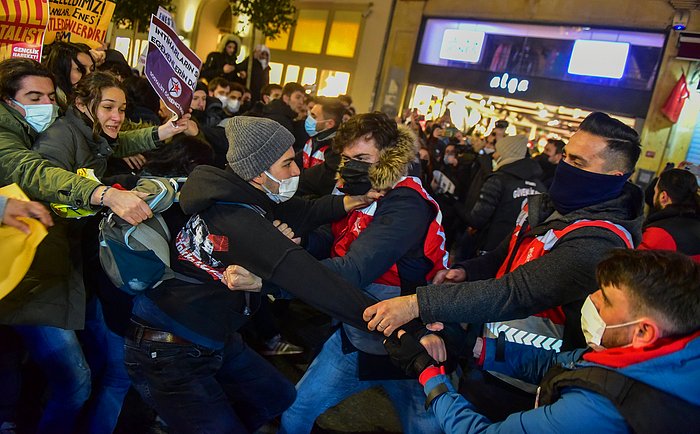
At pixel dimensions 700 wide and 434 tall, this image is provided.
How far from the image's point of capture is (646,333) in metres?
1.68

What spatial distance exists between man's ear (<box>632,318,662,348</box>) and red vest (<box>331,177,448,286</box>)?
3.96ft

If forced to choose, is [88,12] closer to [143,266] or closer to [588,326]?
[143,266]

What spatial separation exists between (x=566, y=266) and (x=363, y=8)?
16458 millimetres

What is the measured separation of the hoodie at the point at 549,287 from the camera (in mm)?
2184

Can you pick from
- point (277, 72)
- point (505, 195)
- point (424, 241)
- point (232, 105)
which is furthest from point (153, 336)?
point (277, 72)

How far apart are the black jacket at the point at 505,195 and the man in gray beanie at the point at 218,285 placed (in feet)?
11.2

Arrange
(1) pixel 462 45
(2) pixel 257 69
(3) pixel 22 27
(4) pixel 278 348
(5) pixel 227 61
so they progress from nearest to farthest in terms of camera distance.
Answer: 1. (3) pixel 22 27
2. (4) pixel 278 348
3. (5) pixel 227 61
4. (2) pixel 257 69
5. (1) pixel 462 45

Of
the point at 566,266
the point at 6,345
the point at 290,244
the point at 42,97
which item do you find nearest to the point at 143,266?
the point at 290,244

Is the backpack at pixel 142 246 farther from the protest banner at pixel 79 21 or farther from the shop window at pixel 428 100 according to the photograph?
the shop window at pixel 428 100

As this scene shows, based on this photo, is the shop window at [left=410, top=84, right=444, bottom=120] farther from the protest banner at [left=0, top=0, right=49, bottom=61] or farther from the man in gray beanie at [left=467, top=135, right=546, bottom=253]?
the protest banner at [left=0, top=0, right=49, bottom=61]

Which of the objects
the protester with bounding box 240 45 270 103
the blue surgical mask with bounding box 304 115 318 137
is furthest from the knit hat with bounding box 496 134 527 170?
the protester with bounding box 240 45 270 103

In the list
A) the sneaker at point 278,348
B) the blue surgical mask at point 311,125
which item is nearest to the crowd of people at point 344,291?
the sneaker at point 278,348

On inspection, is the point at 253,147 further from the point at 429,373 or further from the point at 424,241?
the point at 429,373

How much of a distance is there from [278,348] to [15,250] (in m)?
3.02
